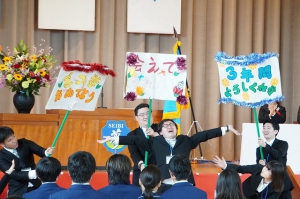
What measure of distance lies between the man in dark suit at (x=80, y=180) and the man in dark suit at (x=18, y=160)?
3.72 ft

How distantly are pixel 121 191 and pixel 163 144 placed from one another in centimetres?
122

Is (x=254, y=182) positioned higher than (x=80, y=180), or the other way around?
(x=80, y=180)

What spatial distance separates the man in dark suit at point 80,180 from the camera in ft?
10.2

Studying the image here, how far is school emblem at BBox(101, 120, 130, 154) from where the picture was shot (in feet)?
19.9

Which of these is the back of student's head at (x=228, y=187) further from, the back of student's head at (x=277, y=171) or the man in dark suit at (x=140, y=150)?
the man in dark suit at (x=140, y=150)

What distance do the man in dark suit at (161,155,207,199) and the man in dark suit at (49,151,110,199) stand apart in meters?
0.46

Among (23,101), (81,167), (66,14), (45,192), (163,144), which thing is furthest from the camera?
(66,14)

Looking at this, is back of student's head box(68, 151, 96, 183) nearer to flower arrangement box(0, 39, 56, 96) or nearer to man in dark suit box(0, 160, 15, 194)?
man in dark suit box(0, 160, 15, 194)

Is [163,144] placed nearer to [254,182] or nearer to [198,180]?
[254,182]

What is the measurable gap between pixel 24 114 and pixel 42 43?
259 centimetres

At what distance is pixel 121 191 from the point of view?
3377mm

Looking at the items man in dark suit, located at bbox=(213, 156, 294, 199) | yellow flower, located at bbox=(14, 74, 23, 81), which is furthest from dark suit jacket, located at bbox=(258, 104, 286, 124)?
yellow flower, located at bbox=(14, 74, 23, 81)

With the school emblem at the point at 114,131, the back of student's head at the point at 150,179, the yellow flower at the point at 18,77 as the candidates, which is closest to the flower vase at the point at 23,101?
the yellow flower at the point at 18,77

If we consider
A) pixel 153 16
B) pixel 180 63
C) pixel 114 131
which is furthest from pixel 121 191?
pixel 153 16
